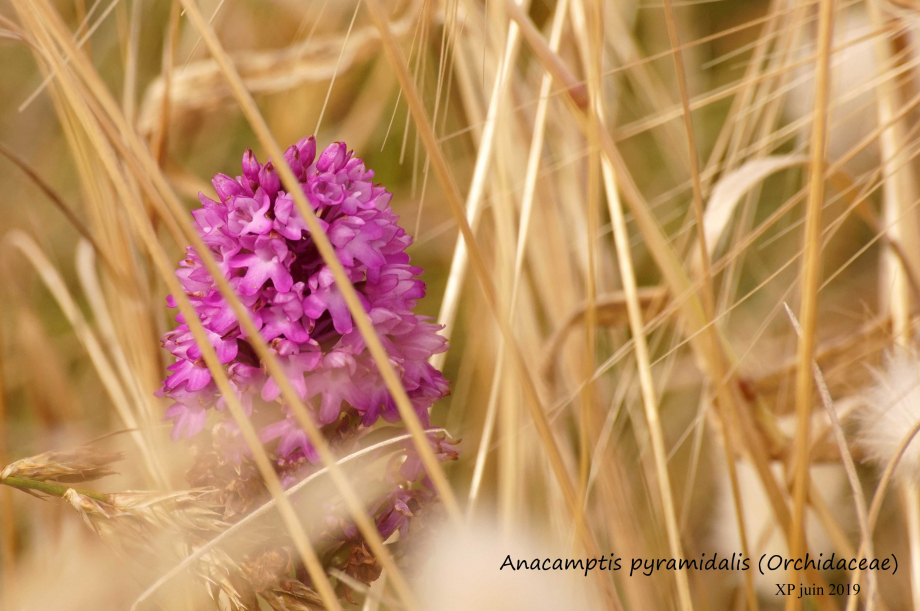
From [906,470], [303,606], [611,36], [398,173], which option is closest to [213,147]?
[398,173]

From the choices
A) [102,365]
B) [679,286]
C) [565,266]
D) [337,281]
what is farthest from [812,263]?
[102,365]

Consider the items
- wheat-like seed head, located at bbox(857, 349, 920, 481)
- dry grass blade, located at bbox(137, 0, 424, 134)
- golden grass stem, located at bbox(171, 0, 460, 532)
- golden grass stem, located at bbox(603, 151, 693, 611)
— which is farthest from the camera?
dry grass blade, located at bbox(137, 0, 424, 134)

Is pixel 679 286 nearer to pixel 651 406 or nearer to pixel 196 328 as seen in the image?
pixel 651 406

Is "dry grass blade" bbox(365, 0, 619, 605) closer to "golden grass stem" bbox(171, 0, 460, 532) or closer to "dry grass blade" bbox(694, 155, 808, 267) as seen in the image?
"golden grass stem" bbox(171, 0, 460, 532)

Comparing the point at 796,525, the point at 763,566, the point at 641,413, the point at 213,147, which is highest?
the point at 213,147

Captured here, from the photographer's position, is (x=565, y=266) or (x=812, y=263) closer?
(x=812, y=263)

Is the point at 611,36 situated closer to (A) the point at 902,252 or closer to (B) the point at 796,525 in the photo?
(A) the point at 902,252

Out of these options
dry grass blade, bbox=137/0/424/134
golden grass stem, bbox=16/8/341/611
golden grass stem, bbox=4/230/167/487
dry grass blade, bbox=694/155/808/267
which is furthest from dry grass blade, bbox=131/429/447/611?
dry grass blade, bbox=137/0/424/134

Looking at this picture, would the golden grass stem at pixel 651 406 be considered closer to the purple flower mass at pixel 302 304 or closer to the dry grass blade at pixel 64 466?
the purple flower mass at pixel 302 304
